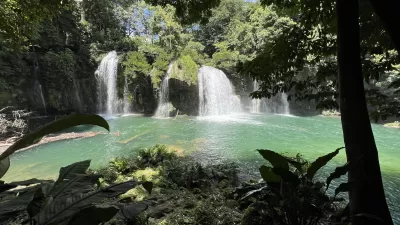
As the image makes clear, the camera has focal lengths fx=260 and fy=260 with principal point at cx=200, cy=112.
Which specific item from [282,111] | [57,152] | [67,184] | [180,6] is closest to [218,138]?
[57,152]

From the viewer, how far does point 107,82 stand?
834 inches

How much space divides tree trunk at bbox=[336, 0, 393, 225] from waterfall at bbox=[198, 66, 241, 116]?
60.7ft

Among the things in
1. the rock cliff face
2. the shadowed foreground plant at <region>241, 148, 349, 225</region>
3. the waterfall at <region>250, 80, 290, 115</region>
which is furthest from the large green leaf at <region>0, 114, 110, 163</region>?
the waterfall at <region>250, 80, 290, 115</region>

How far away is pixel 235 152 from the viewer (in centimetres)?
929

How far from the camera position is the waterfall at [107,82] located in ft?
69.3

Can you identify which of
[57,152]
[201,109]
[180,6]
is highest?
[180,6]

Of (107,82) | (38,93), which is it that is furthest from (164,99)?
(38,93)

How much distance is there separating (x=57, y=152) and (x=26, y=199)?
385 inches

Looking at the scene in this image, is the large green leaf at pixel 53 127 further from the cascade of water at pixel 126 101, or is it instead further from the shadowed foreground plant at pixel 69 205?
the cascade of water at pixel 126 101

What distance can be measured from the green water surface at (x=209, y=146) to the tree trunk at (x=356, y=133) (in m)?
3.30

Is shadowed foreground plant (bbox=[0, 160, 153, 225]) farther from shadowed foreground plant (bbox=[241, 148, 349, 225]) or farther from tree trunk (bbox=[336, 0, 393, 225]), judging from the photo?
tree trunk (bbox=[336, 0, 393, 225])

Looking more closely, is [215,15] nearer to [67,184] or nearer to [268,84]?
[268,84]

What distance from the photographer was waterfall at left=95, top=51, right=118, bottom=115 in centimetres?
2111

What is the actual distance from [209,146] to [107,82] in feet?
46.1
